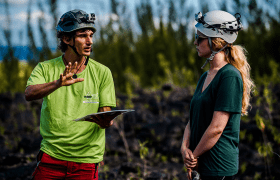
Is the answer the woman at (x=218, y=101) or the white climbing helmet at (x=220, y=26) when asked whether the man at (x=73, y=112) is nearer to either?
the woman at (x=218, y=101)

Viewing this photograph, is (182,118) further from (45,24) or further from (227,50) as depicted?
(45,24)

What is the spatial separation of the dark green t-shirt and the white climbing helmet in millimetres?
232

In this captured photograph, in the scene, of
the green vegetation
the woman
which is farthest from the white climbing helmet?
the green vegetation

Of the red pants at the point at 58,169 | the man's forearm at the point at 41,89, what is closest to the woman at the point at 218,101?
the red pants at the point at 58,169

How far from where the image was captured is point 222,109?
2033 millimetres

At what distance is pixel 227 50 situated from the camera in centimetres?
226

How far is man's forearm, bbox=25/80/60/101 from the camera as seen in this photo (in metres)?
2.14

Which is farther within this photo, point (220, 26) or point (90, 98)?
point (90, 98)

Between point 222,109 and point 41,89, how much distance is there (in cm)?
127

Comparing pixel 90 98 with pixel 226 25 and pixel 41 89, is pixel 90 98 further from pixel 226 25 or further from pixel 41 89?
pixel 226 25

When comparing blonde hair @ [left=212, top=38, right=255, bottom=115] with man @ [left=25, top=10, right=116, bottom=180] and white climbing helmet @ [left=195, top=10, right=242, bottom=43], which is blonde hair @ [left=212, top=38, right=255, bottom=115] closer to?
white climbing helmet @ [left=195, top=10, right=242, bottom=43]

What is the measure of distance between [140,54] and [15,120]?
21.2 ft

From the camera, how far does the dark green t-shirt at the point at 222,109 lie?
2.04m

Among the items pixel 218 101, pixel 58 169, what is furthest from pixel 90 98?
pixel 218 101
